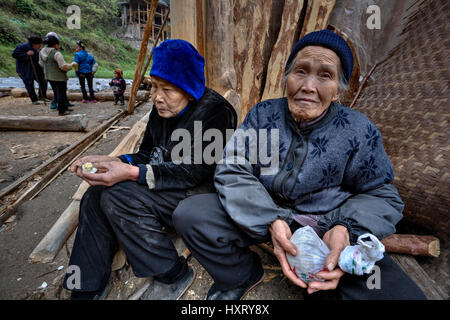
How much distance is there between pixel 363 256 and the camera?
1046 millimetres

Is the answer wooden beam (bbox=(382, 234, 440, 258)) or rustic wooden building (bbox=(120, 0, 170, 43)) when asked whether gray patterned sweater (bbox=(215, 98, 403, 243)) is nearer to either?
wooden beam (bbox=(382, 234, 440, 258))

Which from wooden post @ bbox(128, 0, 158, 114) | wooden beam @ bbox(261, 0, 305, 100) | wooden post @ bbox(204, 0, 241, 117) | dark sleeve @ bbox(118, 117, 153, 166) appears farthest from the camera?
wooden post @ bbox(128, 0, 158, 114)

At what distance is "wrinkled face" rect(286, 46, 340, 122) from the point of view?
1.35 metres

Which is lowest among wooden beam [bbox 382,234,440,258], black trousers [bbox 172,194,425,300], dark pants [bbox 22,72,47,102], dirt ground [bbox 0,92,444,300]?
dirt ground [bbox 0,92,444,300]

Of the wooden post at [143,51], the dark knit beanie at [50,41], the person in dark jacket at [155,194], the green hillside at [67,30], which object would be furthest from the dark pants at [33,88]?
the green hillside at [67,30]

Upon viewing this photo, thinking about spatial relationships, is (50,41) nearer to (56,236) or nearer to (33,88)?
(33,88)

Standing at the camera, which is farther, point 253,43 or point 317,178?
point 253,43

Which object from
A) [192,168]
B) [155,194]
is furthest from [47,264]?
[192,168]

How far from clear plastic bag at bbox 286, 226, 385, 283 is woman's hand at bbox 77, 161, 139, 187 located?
3.56 feet

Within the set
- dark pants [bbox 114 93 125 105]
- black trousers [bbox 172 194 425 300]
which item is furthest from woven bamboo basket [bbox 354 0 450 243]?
dark pants [bbox 114 93 125 105]

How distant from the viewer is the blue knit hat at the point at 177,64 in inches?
61.1

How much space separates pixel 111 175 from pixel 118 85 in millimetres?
7188

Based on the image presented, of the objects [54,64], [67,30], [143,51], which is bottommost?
[54,64]

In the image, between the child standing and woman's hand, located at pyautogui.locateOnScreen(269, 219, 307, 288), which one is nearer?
woman's hand, located at pyautogui.locateOnScreen(269, 219, 307, 288)
